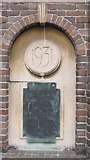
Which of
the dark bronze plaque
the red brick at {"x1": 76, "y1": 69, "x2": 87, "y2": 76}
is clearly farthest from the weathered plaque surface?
the red brick at {"x1": 76, "y1": 69, "x2": 87, "y2": 76}

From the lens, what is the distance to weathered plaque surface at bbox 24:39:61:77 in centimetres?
441

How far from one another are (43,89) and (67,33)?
91 cm

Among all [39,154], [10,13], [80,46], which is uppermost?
[10,13]

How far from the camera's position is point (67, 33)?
169 inches

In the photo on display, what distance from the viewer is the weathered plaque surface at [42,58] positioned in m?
4.41

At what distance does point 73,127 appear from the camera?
445cm

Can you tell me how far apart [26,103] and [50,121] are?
1.48 feet

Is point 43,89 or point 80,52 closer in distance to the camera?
point 80,52

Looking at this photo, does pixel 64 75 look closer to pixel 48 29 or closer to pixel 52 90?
pixel 52 90

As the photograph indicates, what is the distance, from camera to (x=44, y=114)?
4434 mm

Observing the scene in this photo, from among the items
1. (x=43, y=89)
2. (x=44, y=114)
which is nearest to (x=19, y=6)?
(x=43, y=89)

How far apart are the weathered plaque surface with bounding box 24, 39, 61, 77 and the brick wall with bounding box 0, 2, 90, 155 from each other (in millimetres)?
304

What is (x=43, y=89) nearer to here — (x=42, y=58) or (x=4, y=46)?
(x=42, y=58)

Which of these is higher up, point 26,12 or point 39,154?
point 26,12
